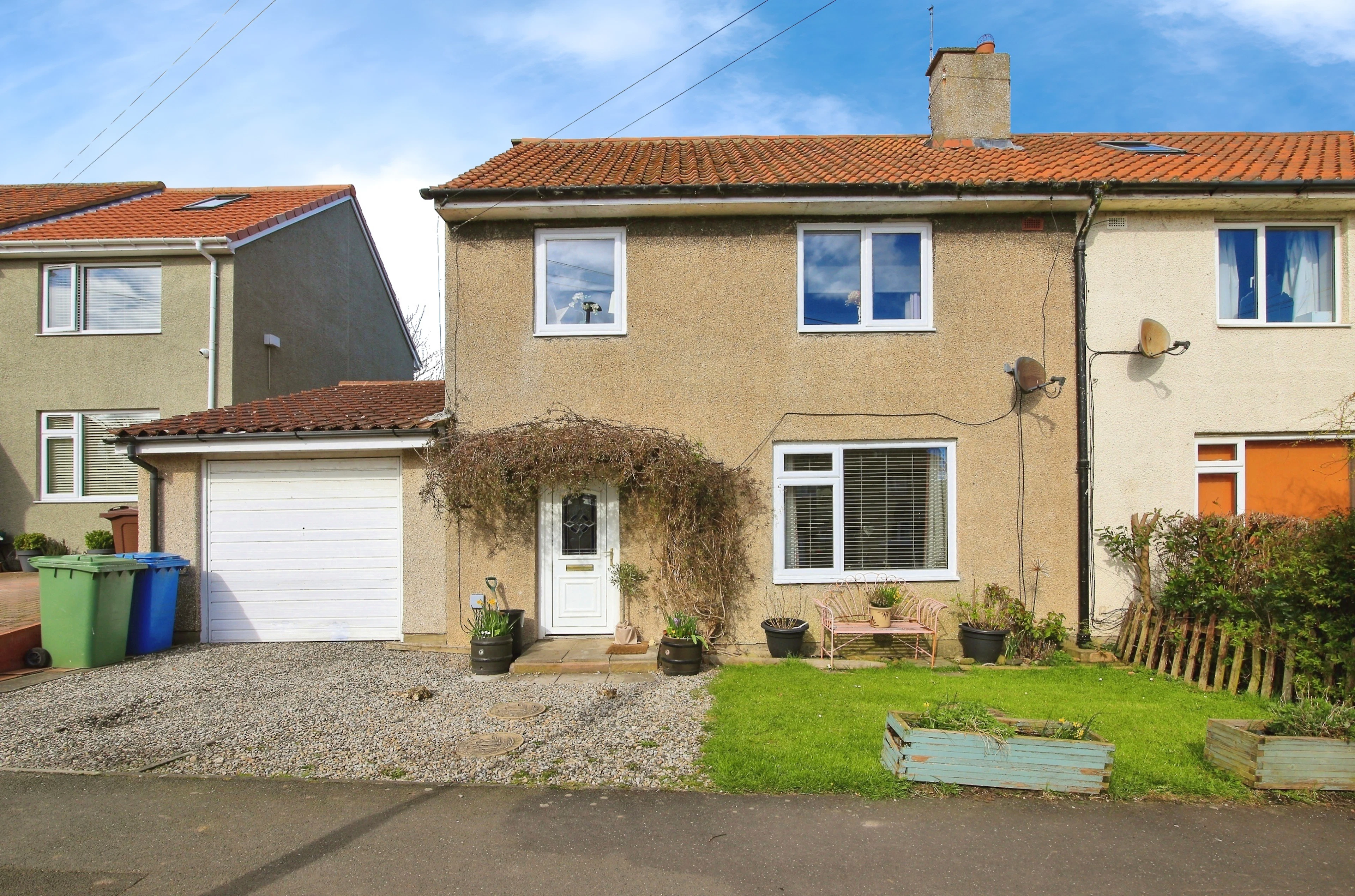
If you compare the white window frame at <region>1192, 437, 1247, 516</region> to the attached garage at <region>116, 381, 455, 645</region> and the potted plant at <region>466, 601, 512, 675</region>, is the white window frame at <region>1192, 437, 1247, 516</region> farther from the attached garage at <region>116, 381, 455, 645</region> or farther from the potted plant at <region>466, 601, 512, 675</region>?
the attached garage at <region>116, 381, 455, 645</region>

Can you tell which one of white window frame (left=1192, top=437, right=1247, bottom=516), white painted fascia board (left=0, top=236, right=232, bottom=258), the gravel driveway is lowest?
the gravel driveway

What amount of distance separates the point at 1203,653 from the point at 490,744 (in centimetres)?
647

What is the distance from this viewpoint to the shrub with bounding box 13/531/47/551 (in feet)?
41.7

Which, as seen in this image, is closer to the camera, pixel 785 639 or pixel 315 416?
pixel 785 639

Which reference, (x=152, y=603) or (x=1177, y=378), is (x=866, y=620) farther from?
(x=152, y=603)

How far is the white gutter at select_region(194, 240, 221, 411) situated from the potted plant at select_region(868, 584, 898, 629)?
36.3 feet

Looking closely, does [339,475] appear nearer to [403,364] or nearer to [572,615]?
[572,615]

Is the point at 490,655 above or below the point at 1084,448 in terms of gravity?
below

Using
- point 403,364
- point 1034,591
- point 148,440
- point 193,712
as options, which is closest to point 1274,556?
point 1034,591

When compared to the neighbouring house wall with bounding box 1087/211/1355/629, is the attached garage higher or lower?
lower

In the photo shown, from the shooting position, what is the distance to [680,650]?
7785 millimetres

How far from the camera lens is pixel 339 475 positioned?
9.59m

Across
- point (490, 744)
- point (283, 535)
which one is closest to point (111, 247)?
point (283, 535)

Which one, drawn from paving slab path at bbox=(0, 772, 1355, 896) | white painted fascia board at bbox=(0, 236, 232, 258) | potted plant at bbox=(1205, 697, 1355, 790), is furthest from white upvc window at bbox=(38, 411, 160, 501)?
potted plant at bbox=(1205, 697, 1355, 790)
